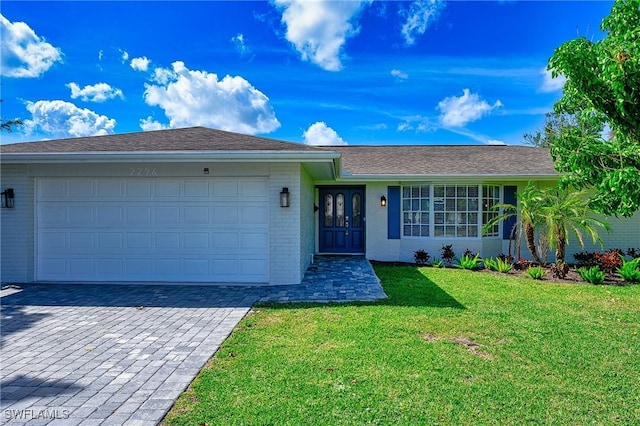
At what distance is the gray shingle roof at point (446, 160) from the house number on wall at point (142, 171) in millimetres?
5642

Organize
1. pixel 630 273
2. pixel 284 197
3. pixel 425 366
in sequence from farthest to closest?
1. pixel 630 273
2. pixel 284 197
3. pixel 425 366

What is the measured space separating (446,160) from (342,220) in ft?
13.4

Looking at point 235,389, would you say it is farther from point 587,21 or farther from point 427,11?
point 427,11

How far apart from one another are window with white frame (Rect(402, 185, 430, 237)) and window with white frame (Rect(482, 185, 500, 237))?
1.68 meters

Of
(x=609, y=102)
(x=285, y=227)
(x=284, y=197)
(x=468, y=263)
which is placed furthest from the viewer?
(x=468, y=263)

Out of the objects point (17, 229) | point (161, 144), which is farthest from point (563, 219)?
point (17, 229)

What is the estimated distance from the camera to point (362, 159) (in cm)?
1283

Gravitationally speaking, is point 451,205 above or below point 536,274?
above

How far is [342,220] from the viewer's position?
1184 centimetres

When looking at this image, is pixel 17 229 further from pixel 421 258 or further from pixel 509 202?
pixel 509 202

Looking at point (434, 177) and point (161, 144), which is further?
point (434, 177)

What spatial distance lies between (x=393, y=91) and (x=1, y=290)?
48.2 feet

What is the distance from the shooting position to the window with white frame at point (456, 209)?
422 inches

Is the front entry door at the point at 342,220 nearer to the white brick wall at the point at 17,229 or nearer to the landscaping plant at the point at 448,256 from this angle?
the landscaping plant at the point at 448,256
